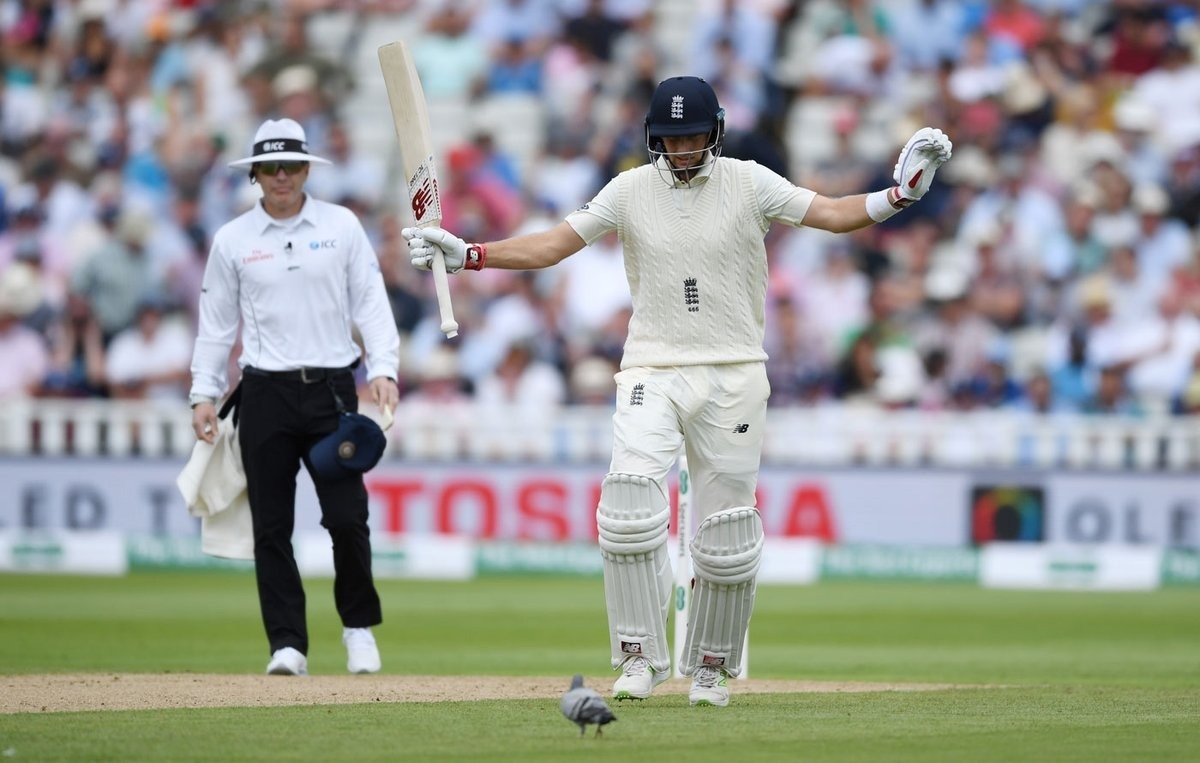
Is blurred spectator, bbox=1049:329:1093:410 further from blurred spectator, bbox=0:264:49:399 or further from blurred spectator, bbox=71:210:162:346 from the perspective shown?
blurred spectator, bbox=0:264:49:399

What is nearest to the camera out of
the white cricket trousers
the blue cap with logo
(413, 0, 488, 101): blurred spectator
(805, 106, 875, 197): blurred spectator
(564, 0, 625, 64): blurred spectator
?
the white cricket trousers

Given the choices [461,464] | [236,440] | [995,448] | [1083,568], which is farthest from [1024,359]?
[236,440]

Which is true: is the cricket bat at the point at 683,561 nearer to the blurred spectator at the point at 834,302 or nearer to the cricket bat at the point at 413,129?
the cricket bat at the point at 413,129

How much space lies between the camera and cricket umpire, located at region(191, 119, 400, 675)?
26.7 feet

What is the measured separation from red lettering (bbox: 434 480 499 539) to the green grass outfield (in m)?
0.91

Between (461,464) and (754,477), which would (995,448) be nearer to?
(461,464)

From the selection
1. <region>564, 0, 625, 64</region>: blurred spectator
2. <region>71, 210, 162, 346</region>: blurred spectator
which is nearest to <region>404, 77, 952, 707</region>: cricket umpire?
<region>71, 210, 162, 346</region>: blurred spectator

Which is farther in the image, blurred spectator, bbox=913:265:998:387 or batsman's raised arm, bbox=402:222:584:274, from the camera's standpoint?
blurred spectator, bbox=913:265:998:387

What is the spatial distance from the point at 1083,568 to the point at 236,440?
291 inches

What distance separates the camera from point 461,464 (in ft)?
49.8

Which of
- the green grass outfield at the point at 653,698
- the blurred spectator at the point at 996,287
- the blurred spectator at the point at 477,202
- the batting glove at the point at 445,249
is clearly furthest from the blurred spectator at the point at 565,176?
the batting glove at the point at 445,249

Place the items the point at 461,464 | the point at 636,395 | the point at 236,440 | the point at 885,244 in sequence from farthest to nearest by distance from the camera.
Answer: the point at 885,244, the point at 461,464, the point at 236,440, the point at 636,395

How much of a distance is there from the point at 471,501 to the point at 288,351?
724cm

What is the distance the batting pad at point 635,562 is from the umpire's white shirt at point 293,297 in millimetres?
1861
